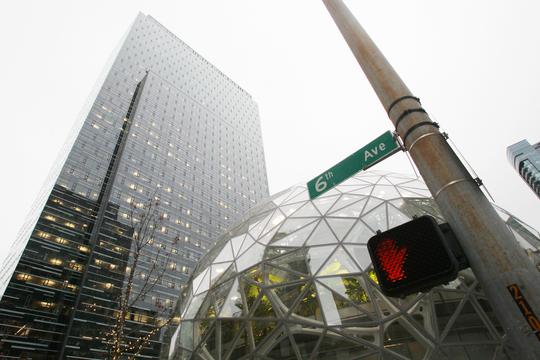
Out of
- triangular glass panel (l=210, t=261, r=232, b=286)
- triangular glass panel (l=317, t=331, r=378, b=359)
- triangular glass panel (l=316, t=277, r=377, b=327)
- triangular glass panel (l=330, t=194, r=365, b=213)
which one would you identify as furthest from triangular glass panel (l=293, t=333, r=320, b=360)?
triangular glass panel (l=330, t=194, r=365, b=213)

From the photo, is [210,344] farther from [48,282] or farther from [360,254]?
[48,282]

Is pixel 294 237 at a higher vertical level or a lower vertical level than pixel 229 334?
higher

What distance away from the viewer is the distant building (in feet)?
466

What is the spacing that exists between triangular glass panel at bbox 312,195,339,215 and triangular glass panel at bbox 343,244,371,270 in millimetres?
2444

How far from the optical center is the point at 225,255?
14227mm

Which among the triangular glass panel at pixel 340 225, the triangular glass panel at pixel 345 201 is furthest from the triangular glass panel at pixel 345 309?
the triangular glass panel at pixel 345 201

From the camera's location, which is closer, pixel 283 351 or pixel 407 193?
pixel 283 351

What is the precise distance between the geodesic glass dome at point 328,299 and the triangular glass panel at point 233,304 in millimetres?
34

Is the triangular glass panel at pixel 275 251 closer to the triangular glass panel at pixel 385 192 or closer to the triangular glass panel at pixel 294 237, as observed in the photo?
the triangular glass panel at pixel 294 237

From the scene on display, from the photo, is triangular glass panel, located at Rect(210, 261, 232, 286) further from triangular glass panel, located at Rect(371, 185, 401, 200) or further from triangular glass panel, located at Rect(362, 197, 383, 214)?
triangular glass panel, located at Rect(371, 185, 401, 200)

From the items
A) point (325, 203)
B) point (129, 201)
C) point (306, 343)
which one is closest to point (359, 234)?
point (325, 203)

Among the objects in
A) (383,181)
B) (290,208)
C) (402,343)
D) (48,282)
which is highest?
(48,282)

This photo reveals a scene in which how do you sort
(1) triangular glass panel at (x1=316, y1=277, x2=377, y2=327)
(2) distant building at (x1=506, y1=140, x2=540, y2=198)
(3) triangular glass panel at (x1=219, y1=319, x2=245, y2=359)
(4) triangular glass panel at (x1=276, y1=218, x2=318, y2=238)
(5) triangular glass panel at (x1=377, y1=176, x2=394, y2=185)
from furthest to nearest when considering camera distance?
(2) distant building at (x1=506, y1=140, x2=540, y2=198) < (5) triangular glass panel at (x1=377, y1=176, x2=394, y2=185) < (4) triangular glass panel at (x1=276, y1=218, x2=318, y2=238) < (3) triangular glass panel at (x1=219, y1=319, x2=245, y2=359) < (1) triangular glass panel at (x1=316, y1=277, x2=377, y2=327)

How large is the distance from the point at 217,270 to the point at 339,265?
5.51m
